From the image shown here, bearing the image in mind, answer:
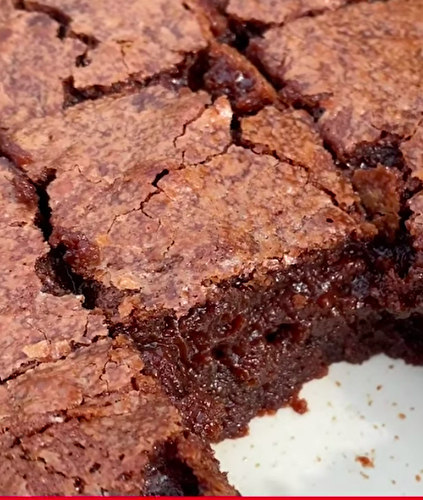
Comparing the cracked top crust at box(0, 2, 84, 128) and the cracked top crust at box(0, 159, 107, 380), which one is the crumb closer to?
the cracked top crust at box(0, 159, 107, 380)

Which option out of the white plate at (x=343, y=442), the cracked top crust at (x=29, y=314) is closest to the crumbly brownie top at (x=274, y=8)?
the cracked top crust at (x=29, y=314)

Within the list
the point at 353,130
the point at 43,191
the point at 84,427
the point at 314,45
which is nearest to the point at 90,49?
the point at 43,191

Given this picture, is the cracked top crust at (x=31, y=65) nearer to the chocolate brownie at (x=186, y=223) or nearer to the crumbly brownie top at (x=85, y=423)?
the chocolate brownie at (x=186, y=223)

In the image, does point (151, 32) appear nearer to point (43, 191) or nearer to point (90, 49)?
point (90, 49)

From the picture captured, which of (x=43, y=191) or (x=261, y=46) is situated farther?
(x=261, y=46)

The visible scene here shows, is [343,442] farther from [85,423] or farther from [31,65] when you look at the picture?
[31,65]

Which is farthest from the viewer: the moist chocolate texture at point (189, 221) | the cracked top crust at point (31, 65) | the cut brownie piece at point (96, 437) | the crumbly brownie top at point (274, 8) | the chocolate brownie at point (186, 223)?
the crumbly brownie top at point (274, 8)

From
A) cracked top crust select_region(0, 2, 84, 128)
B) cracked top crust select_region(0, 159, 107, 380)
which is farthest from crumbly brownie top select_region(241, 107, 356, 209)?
cracked top crust select_region(0, 159, 107, 380)
